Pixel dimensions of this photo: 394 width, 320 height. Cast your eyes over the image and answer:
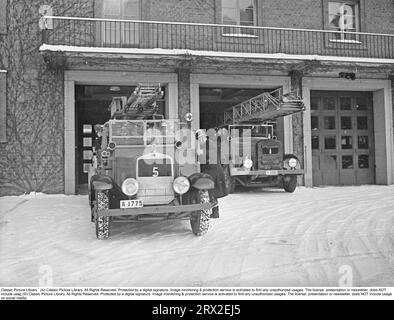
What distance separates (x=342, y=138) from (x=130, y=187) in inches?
338

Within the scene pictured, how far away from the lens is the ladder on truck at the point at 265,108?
28.0 feet

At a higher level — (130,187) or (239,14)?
(239,14)

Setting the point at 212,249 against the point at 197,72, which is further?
the point at 197,72

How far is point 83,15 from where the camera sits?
8.56m

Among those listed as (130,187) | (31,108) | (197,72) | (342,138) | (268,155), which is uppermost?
(197,72)

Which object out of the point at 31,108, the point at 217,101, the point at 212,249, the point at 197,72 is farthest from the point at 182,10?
the point at 212,249

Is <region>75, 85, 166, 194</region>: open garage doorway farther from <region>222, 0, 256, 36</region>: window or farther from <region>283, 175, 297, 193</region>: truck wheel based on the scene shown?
<region>283, 175, 297, 193</region>: truck wheel

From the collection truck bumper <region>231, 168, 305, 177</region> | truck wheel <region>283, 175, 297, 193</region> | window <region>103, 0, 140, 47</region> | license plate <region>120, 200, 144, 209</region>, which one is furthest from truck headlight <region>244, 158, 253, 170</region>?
license plate <region>120, 200, 144, 209</region>

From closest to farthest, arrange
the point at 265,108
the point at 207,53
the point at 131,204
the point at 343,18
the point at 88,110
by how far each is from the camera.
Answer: the point at 131,204 → the point at 207,53 → the point at 265,108 → the point at 88,110 → the point at 343,18

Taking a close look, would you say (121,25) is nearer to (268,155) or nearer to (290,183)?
(268,155)

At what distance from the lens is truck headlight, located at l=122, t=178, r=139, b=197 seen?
4.44m

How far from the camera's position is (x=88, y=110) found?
10344 millimetres

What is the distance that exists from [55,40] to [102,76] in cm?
126

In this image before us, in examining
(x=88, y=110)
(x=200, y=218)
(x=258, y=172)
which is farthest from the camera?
(x=88, y=110)
